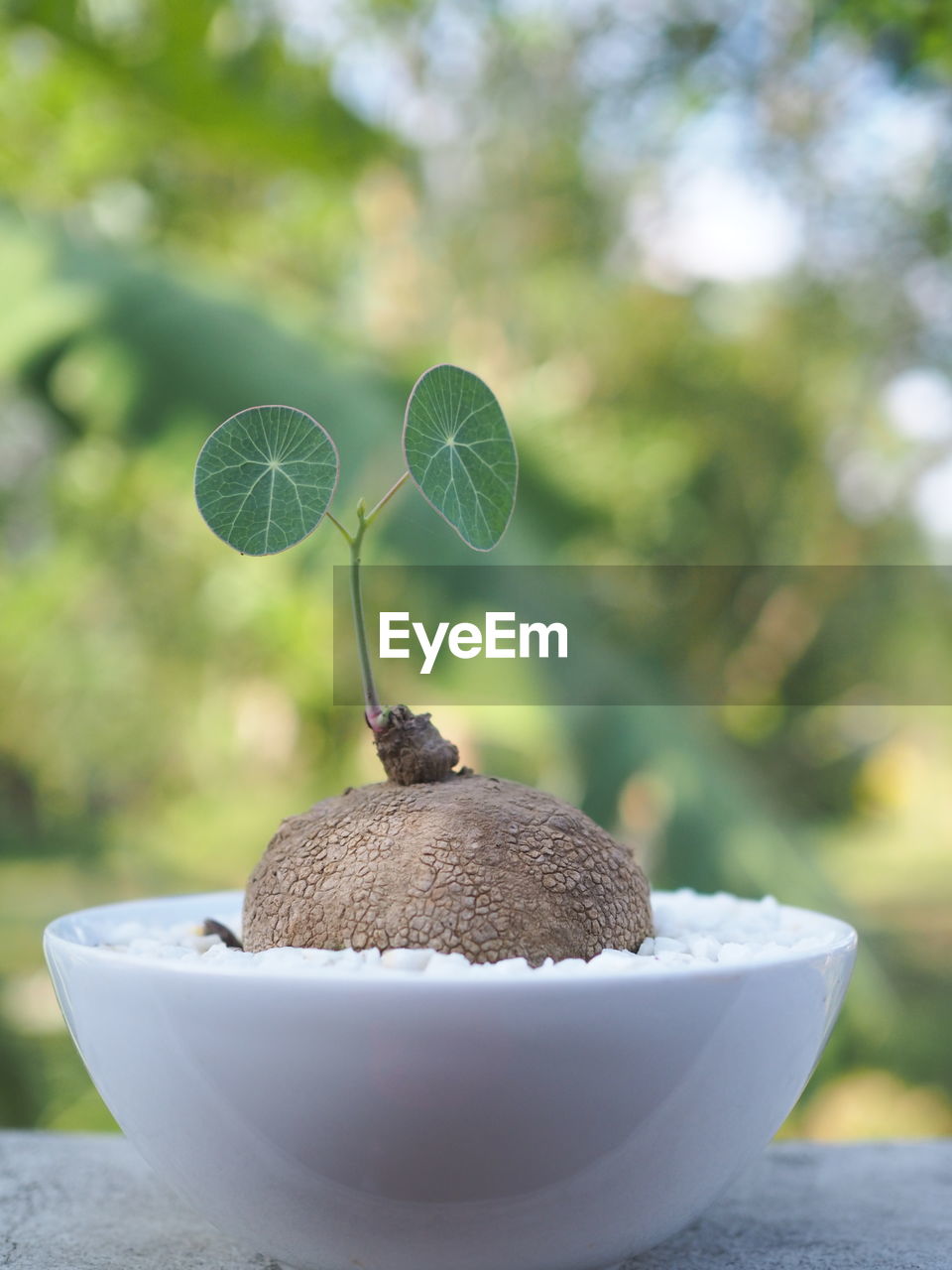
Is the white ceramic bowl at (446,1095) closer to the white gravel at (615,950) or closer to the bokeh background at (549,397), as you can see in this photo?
the white gravel at (615,950)

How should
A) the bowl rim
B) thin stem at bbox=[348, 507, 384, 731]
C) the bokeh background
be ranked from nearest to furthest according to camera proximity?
the bowl rim → thin stem at bbox=[348, 507, 384, 731] → the bokeh background

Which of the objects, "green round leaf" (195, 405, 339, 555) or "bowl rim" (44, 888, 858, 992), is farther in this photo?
"green round leaf" (195, 405, 339, 555)

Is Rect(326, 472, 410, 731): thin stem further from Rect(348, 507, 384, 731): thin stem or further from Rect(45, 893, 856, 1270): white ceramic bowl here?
Rect(45, 893, 856, 1270): white ceramic bowl

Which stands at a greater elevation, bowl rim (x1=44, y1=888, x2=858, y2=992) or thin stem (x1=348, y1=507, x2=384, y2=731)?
thin stem (x1=348, y1=507, x2=384, y2=731)

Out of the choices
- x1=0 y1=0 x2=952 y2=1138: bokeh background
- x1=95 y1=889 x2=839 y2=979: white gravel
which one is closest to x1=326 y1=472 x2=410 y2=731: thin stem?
x1=95 y1=889 x2=839 y2=979: white gravel

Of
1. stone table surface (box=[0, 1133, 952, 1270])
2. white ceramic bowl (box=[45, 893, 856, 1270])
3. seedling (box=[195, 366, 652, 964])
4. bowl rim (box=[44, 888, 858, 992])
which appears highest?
seedling (box=[195, 366, 652, 964])

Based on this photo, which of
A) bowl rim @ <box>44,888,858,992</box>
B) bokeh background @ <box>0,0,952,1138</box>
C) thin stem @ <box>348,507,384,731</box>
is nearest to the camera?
bowl rim @ <box>44,888,858,992</box>

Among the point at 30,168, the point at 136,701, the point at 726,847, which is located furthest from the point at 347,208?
the point at 726,847

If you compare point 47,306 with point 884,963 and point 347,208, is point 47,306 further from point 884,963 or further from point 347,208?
point 884,963

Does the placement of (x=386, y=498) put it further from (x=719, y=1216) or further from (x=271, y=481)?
(x=719, y=1216)
